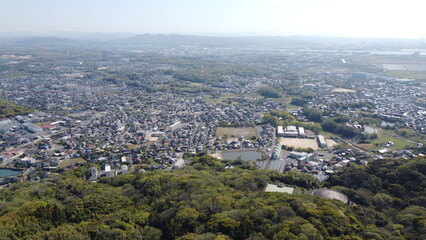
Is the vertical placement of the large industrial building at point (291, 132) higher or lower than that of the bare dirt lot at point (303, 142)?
higher

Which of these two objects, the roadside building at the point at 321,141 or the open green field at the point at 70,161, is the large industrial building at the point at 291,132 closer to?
the roadside building at the point at 321,141

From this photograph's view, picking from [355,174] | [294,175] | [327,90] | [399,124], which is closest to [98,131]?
[294,175]

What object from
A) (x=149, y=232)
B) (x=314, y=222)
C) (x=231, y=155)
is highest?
(x=314, y=222)

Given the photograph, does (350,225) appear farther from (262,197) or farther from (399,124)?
(399,124)

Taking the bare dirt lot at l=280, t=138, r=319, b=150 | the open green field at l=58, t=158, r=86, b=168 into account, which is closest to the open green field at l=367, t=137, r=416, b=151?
the bare dirt lot at l=280, t=138, r=319, b=150

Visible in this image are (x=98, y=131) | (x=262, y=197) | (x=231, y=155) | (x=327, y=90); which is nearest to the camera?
(x=262, y=197)

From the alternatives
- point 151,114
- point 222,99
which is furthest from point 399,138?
point 151,114

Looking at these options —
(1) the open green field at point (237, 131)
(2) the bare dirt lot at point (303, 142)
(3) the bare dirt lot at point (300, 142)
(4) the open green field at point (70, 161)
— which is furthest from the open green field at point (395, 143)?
(4) the open green field at point (70, 161)

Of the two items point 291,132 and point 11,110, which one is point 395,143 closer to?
point 291,132
